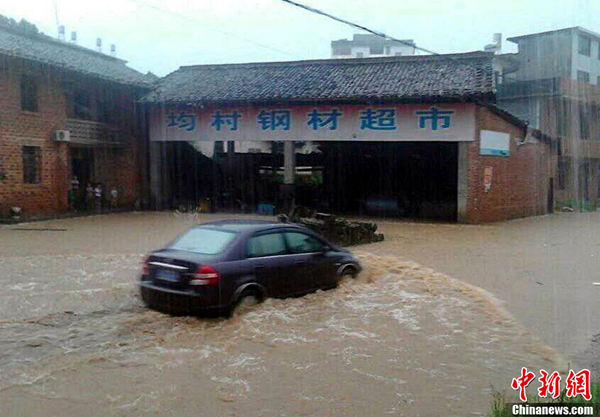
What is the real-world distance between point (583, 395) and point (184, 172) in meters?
25.7

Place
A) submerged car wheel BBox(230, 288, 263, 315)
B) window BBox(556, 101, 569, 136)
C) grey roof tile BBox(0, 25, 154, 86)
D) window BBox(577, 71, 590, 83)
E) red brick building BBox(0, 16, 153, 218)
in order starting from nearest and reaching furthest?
submerged car wheel BBox(230, 288, 263, 315) < red brick building BBox(0, 16, 153, 218) < grey roof tile BBox(0, 25, 154, 86) < window BBox(556, 101, 569, 136) < window BBox(577, 71, 590, 83)

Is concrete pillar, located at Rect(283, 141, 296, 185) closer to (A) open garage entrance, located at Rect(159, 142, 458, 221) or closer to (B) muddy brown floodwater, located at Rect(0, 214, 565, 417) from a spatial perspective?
(A) open garage entrance, located at Rect(159, 142, 458, 221)

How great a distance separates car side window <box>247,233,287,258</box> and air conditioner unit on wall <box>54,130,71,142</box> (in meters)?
15.3

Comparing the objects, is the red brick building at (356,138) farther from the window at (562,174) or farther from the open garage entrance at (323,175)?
the window at (562,174)

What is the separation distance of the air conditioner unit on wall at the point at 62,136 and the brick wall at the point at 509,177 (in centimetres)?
1360

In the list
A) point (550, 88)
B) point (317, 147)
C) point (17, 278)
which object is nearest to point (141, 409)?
point (17, 278)

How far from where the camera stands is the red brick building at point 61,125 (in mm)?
19812

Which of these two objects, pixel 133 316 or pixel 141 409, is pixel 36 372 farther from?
pixel 133 316

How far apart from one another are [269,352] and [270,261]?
1898mm

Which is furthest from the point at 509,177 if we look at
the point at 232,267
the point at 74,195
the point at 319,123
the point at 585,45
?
the point at 585,45

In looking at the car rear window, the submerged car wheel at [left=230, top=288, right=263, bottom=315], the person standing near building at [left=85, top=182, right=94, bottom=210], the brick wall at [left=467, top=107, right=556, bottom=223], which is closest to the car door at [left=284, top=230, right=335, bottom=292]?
the submerged car wheel at [left=230, top=288, right=263, bottom=315]

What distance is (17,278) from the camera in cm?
1067

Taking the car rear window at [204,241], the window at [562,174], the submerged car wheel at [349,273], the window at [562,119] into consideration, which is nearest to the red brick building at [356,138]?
the window at [562,174]

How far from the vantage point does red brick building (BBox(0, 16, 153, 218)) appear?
19812 mm
